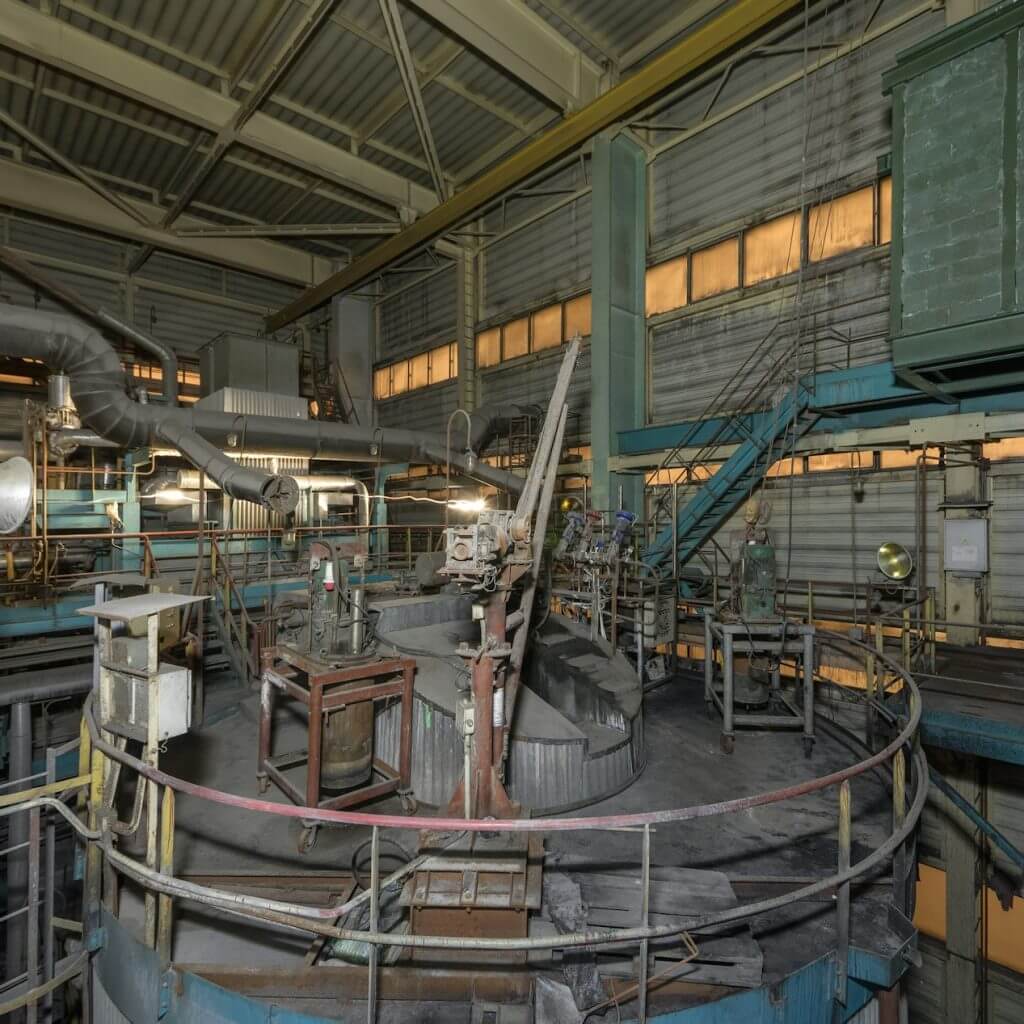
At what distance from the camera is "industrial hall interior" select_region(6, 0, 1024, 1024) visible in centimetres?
386

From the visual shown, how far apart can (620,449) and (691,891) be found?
10.0m

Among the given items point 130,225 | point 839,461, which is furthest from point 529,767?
point 130,225

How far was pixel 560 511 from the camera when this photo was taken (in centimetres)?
1505

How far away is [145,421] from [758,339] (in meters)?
12.9

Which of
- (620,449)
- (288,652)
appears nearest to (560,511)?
(620,449)

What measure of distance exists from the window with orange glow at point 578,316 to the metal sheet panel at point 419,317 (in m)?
4.86

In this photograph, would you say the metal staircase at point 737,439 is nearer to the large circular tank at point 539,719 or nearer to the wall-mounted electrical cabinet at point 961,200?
the wall-mounted electrical cabinet at point 961,200

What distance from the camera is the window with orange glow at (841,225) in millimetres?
10688

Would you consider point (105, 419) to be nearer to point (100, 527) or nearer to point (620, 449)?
point (100, 527)

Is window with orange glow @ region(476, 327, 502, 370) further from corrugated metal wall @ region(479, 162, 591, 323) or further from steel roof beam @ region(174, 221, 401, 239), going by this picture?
steel roof beam @ region(174, 221, 401, 239)

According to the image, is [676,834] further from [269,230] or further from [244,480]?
[269,230]

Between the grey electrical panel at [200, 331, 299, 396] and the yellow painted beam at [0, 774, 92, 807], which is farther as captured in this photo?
the grey electrical panel at [200, 331, 299, 396]

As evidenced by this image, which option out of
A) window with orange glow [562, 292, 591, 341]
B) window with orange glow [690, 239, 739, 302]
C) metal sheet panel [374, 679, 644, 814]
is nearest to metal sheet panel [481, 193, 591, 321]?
window with orange glow [562, 292, 591, 341]

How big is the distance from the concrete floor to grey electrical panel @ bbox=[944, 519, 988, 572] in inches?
149
